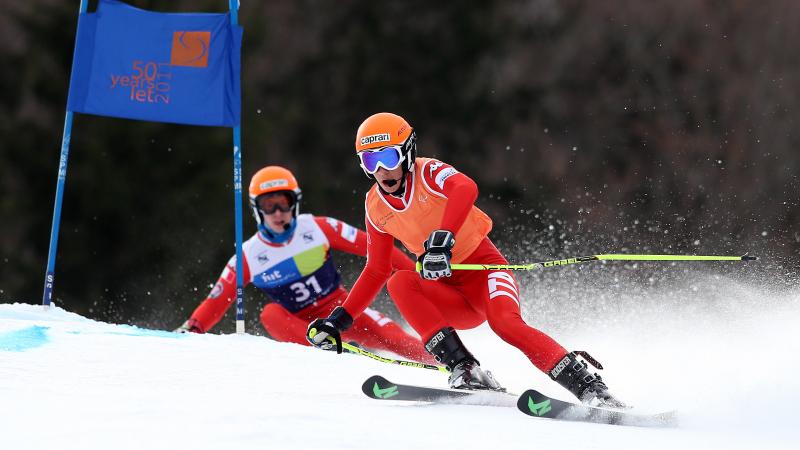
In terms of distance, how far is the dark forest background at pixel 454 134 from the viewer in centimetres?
1641

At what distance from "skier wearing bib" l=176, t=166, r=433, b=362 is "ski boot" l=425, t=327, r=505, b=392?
2.91 meters

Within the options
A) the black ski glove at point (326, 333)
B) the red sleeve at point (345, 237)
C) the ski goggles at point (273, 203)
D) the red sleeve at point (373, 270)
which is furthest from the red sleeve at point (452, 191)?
the ski goggles at point (273, 203)

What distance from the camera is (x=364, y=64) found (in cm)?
2045

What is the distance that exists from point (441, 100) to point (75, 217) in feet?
23.3

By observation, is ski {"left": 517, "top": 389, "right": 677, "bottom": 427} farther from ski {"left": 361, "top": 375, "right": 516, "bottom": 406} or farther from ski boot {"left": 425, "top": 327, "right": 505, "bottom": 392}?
ski boot {"left": 425, "top": 327, "right": 505, "bottom": 392}

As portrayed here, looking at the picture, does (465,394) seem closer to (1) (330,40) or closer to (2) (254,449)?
(2) (254,449)

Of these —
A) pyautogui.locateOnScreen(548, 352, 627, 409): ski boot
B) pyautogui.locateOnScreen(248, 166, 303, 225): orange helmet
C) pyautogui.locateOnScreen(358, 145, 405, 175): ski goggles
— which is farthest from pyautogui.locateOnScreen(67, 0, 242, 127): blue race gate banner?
pyautogui.locateOnScreen(548, 352, 627, 409): ski boot

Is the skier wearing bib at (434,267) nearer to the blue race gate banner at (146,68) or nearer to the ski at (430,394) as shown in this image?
the ski at (430,394)

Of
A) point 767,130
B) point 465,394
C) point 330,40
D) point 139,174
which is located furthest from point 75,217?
point 465,394

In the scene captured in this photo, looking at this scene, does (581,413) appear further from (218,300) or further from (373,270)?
(218,300)

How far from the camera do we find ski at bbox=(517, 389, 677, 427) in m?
4.10

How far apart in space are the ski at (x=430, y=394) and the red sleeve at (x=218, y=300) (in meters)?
3.09

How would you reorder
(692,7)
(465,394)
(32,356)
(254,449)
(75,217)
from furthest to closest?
1. (692,7)
2. (75,217)
3. (32,356)
4. (465,394)
5. (254,449)

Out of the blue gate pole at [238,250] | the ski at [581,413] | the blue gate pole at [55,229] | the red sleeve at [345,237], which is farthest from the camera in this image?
the red sleeve at [345,237]
